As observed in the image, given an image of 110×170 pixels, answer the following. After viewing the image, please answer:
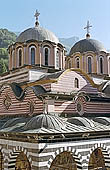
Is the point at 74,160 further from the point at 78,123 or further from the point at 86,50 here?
the point at 86,50

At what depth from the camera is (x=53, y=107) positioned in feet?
46.0

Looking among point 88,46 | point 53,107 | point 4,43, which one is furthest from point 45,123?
point 4,43

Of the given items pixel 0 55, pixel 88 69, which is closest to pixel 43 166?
pixel 88 69

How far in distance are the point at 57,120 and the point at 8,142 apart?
264 centimetres

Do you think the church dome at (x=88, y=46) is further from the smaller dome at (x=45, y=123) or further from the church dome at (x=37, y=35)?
the smaller dome at (x=45, y=123)

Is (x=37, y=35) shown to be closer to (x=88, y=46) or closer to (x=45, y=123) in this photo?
(x=88, y=46)

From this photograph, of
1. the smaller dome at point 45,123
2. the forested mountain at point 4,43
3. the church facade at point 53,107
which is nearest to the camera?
the church facade at point 53,107

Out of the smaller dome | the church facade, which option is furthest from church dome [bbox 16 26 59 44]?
the smaller dome

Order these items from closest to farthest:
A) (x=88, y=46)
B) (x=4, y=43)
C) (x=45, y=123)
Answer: (x=45, y=123)
(x=88, y=46)
(x=4, y=43)

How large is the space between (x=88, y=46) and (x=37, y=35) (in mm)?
5899

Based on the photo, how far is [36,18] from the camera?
72.5 feet

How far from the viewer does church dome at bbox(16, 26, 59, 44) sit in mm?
19312

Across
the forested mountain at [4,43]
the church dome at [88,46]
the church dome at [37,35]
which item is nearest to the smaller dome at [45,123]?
the church dome at [37,35]

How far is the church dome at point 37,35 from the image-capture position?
19312mm
